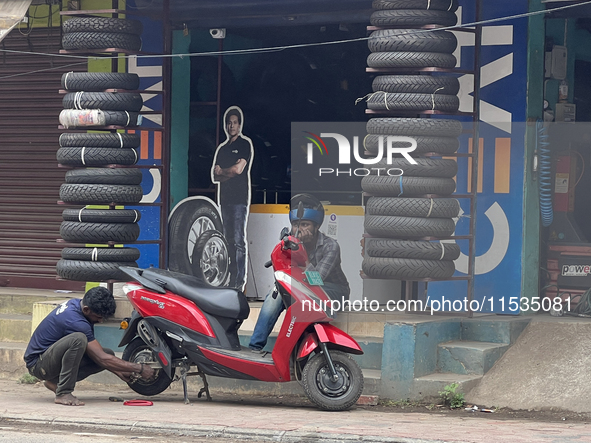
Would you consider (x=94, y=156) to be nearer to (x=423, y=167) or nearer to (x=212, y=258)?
(x=212, y=258)

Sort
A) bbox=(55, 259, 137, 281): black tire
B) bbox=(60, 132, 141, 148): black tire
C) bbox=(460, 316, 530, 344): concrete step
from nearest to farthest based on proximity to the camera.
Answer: bbox=(460, 316, 530, 344): concrete step, bbox=(55, 259, 137, 281): black tire, bbox=(60, 132, 141, 148): black tire

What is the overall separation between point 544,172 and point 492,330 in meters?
1.93

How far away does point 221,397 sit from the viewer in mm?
9297

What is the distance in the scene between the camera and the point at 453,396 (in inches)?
339

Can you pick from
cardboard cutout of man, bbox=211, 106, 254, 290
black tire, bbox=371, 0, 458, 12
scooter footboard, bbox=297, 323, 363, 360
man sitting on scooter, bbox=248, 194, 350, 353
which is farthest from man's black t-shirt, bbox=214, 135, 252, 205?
scooter footboard, bbox=297, 323, 363, 360

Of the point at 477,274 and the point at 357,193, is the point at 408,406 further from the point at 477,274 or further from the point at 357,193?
the point at 357,193

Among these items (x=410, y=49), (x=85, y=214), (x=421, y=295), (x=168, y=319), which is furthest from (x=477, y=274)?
(x=85, y=214)

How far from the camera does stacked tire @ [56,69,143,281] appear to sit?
33.1 feet

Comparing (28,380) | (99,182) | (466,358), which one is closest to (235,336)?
(466,358)

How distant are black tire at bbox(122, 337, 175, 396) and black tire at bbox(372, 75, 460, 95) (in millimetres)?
3406

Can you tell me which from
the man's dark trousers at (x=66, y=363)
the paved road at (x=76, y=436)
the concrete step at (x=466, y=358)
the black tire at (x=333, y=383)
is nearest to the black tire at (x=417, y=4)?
the concrete step at (x=466, y=358)

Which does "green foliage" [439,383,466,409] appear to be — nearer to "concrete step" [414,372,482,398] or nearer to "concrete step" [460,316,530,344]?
"concrete step" [414,372,482,398]

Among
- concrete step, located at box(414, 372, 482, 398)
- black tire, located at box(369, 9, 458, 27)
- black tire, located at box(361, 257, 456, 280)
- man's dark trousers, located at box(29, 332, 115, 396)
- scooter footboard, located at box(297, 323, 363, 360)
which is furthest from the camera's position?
black tire, located at box(369, 9, 458, 27)

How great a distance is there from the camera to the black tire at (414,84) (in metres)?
9.08
